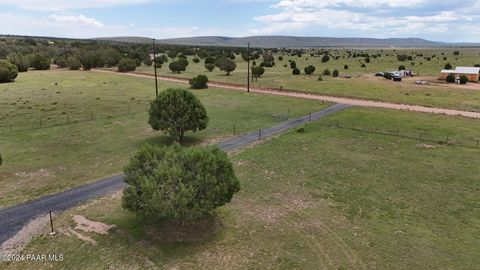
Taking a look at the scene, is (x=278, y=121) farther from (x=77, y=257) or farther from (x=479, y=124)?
(x=77, y=257)

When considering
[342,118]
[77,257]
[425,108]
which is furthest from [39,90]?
[425,108]

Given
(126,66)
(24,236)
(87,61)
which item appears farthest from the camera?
(87,61)

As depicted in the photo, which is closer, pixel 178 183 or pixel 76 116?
pixel 178 183

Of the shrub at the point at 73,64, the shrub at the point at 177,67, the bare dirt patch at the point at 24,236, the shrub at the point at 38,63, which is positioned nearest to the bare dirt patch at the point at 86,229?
the bare dirt patch at the point at 24,236

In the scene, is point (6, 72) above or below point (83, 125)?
above

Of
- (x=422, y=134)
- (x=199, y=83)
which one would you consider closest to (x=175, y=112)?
(x=422, y=134)

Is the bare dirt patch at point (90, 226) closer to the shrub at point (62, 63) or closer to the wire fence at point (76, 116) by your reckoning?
the wire fence at point (76, 116)

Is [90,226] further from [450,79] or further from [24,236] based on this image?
[450,79]
